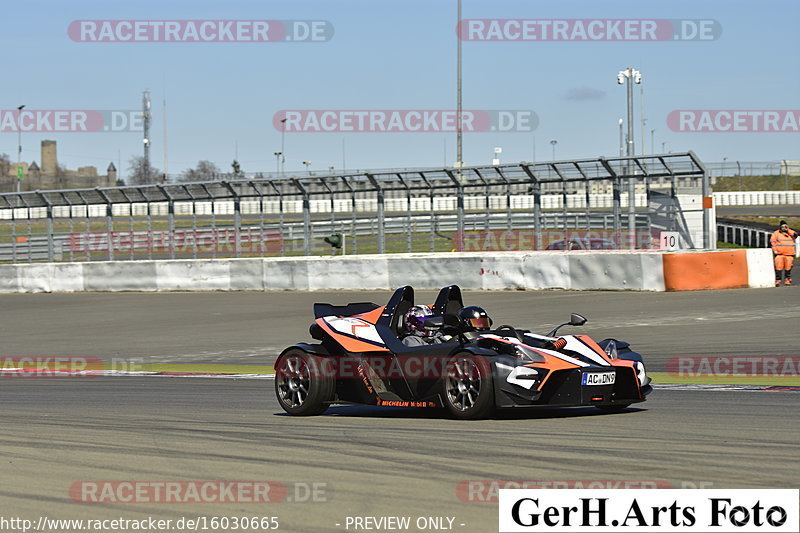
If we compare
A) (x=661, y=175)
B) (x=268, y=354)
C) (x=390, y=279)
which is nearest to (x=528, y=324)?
(x=268, y=354)

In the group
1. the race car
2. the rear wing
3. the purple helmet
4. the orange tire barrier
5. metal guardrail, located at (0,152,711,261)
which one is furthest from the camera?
metal guardrail, located at (0,152,711,261)

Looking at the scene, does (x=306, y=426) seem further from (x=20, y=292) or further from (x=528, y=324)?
(x=20, y=292)

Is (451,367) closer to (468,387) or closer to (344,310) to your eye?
(468,387)

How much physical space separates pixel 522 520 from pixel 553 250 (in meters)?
20.6

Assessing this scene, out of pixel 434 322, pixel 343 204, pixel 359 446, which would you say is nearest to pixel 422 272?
pixel 343 204

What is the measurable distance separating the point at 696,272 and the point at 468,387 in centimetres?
1535

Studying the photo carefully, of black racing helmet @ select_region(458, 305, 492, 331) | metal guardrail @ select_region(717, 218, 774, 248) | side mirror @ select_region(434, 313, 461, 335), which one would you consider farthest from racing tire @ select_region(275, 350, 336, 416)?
metal guardrail @ select_region(717, 218, 774, 248)

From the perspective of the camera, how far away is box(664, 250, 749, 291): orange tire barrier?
23.5 m

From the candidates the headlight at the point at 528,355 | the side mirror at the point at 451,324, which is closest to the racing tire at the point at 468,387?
the headlight at the point at 528,355

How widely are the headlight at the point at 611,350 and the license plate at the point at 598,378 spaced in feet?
1.41

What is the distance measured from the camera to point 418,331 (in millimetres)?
10016

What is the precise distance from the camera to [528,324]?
19.6 m

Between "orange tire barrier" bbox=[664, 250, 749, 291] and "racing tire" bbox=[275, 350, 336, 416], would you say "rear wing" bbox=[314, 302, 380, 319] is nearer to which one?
"racing tire" bbox=[275, 350, 336, 416]

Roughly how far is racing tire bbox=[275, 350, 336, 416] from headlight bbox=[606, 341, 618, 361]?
2.31 meters
